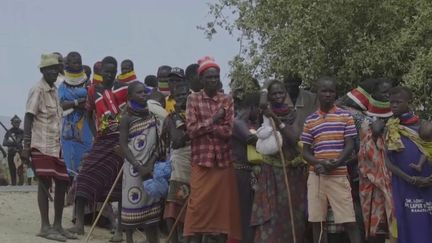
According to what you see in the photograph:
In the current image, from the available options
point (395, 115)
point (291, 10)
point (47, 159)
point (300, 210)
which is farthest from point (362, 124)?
point (291, 10)

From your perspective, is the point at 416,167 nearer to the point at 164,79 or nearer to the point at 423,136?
the point at 423,136

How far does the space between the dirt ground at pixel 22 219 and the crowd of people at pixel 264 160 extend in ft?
1.29

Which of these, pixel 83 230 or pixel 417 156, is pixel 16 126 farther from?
pixel 417 156

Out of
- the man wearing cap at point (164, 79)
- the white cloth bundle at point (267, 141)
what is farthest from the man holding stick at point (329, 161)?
the man wearing cap at point (164, 79)

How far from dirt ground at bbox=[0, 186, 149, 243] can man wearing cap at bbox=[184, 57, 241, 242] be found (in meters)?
1.99

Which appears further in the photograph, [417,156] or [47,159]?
[47,159]

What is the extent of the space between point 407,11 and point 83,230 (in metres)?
6.28

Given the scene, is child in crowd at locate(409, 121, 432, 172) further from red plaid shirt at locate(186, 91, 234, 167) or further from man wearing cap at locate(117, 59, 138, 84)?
man wearing cap at locate(117, 59, 138, 84)

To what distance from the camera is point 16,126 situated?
60.6ft

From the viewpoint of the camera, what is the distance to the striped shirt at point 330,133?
22.4ft

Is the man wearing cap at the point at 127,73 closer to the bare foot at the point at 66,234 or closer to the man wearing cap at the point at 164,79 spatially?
the man wearing cap at the point at 164,79

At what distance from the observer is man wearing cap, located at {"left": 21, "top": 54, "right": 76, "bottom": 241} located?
28.0 feet

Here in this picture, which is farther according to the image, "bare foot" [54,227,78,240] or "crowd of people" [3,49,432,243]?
"bare foot" [54,227,78,240]

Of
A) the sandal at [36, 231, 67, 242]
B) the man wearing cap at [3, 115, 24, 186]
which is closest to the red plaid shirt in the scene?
the sandal at [36, 231, 67, 242]
